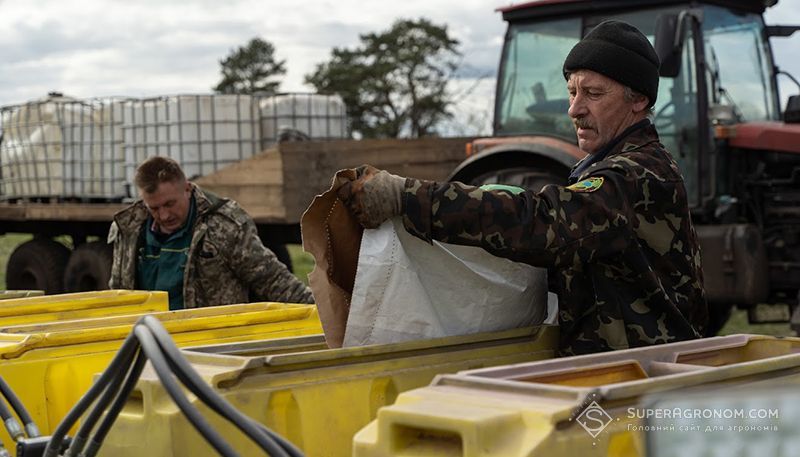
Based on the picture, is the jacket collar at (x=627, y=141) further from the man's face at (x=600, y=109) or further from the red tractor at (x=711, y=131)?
the red tractor at (x=711, y=131)

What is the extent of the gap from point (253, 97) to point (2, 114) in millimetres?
2976

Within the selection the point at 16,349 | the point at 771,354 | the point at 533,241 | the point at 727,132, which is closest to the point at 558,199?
the point at 533,241

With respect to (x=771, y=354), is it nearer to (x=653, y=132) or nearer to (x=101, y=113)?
(x=653, y=132)

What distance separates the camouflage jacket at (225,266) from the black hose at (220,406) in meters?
3.78

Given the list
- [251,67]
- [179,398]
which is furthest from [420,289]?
Result: [251,67]

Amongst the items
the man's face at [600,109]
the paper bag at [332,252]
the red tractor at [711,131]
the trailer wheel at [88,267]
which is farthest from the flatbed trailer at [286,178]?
the paper bag at [332,252]

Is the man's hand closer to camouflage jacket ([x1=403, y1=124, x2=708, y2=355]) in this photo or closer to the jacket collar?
camouflage jacket ([x1=403, y1=124, x2=708, y2=355])

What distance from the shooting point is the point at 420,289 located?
3.04 metres

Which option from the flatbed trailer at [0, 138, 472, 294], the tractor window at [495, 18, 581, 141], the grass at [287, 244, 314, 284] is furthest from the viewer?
the grass at [287, 244, 314, 284]

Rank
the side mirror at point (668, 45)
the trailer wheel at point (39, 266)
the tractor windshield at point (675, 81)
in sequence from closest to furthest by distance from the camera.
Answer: the side mirror at point (668, 45), the tractor windshield at point (675, 81), the trailer wheel at point (39, 266)

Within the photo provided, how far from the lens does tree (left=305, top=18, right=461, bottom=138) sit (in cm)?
2483

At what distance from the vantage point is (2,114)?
1319 centimetres

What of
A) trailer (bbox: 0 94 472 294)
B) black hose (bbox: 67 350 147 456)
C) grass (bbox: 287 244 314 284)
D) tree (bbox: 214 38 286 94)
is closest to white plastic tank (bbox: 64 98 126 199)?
trailer (bbox: 0 94 472 294)

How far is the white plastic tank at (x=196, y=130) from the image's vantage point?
11555 mm
